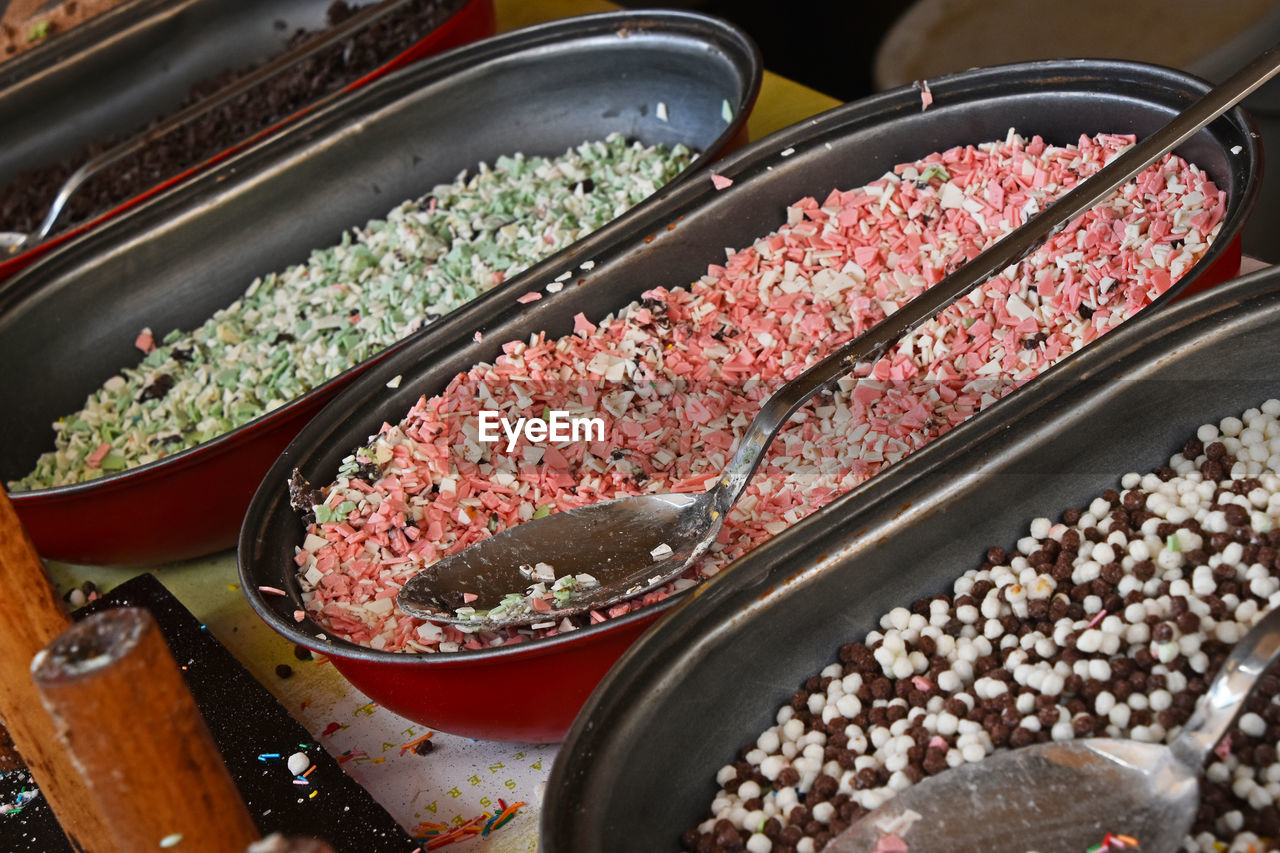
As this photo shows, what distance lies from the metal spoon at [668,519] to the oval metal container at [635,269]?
0.08 m

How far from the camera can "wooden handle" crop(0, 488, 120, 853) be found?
77cm

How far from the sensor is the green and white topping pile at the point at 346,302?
1.60 m

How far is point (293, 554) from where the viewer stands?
1.18 m

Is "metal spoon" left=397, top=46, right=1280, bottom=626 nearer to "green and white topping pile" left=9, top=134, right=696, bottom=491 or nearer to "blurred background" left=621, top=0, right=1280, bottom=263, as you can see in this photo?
"green and white topping pile" left=9, top=134, right=696, bottom=491

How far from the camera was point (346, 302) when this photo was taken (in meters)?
1.70

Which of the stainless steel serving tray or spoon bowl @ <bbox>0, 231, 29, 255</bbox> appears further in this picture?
the stainless steel serving tray

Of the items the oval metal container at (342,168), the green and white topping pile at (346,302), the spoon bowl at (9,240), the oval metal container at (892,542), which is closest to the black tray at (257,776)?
the oval metal container at (892,542)

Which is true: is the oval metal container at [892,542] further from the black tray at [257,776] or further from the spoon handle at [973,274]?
the black tray at [257,776]

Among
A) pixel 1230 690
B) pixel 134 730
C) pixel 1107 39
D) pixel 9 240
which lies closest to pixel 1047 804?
pixel 1230 690

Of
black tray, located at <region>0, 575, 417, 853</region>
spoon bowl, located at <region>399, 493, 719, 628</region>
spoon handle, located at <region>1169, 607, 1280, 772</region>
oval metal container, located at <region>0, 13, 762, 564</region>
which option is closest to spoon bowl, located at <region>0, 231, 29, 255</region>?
oval metal container, located at <region>0, 13, 762, 564</region>

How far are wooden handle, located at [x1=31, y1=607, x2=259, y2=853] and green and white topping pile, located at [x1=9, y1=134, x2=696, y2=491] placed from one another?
960 mm

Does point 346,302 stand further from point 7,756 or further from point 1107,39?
point 1107,39

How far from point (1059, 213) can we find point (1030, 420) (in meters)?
0.26

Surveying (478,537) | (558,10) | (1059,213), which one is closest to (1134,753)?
(1059,213)
